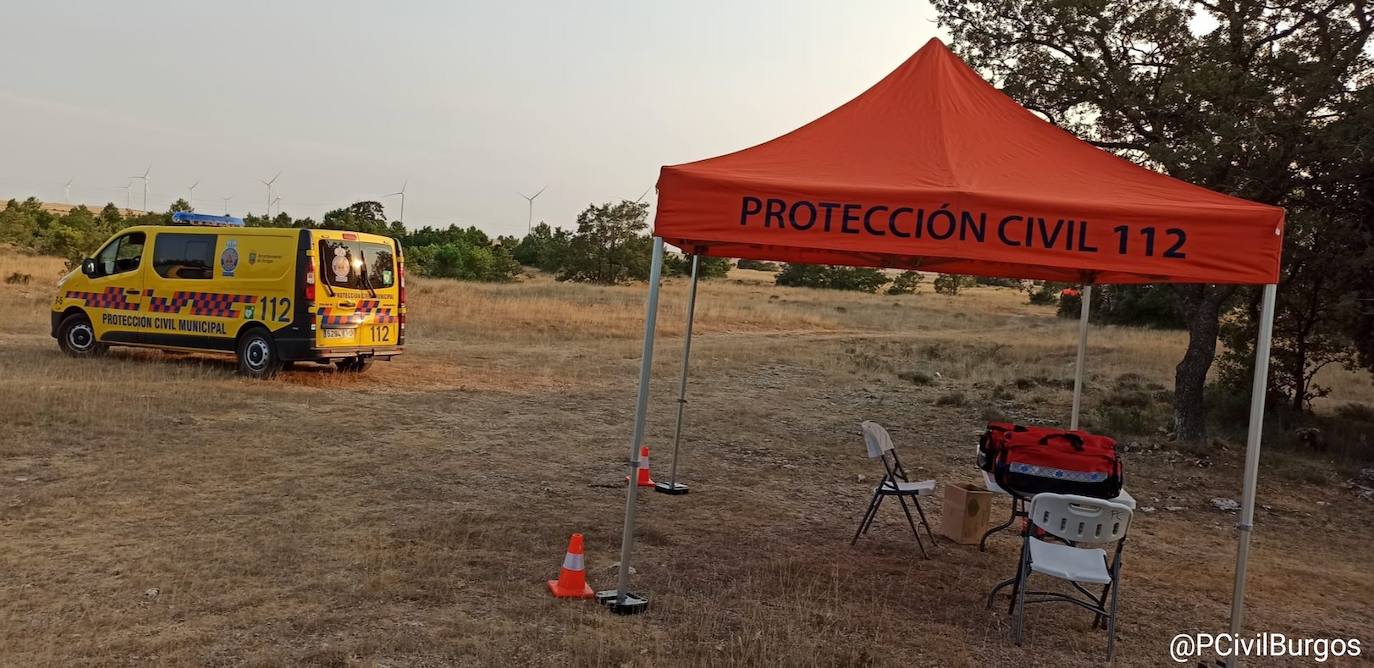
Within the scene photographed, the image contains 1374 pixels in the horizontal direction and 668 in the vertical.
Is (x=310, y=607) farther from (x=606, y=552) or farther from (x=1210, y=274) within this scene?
(x=1210, y=274)

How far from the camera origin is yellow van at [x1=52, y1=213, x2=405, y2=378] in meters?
→ 11.7

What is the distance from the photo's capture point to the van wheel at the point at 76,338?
13.2m

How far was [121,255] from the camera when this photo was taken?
12.9 meters

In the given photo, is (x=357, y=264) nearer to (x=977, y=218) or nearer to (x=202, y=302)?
(x=202, y=302)

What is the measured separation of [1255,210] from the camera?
4.46 m

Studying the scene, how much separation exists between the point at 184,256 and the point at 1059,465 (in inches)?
Answer: 464

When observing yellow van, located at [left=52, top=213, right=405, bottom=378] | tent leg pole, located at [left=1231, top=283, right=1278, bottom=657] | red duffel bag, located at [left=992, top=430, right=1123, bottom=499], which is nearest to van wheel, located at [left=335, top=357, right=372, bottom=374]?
yellow van, located at [left=52, top=213, right=405, bottom=378]

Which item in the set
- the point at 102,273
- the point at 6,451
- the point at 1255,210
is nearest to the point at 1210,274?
the point at 1255,210

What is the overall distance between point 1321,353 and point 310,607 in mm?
15590

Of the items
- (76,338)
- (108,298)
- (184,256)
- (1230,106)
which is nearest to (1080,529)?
(1230,106)

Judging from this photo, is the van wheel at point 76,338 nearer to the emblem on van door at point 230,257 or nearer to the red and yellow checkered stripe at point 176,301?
the red and yellow checkered stripe at point 176,301

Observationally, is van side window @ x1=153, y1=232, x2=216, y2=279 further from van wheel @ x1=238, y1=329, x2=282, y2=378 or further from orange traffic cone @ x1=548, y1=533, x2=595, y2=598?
orange traffic cone @ x1=548, y1=533, x2=595, y2=598

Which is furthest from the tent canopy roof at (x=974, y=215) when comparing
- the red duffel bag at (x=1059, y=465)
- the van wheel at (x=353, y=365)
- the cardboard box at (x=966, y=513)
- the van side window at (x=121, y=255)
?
the van side window at (x=121, y=255)

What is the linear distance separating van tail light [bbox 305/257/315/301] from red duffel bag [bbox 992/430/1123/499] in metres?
9.26
